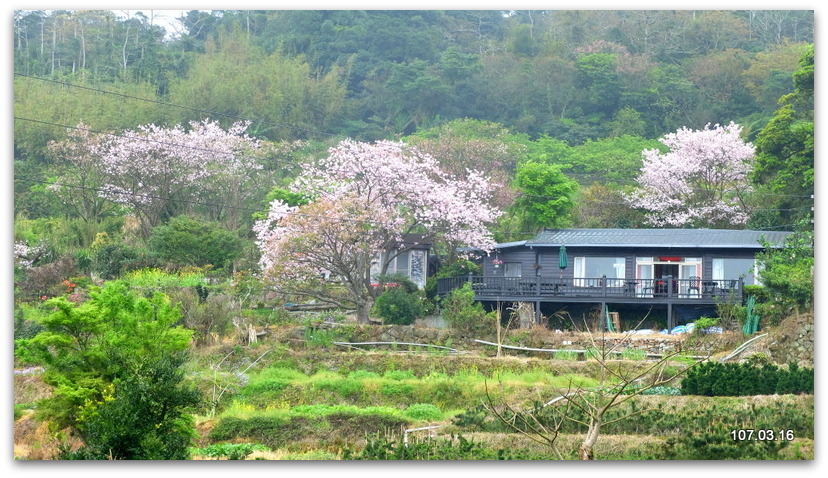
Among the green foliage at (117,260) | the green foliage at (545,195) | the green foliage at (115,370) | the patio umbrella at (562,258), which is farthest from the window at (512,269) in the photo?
the green foliage at (115,370)

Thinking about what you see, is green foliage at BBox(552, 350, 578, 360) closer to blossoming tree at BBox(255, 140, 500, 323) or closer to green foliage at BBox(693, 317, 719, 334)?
green foliage at BBox(693, 317, 719, 334)

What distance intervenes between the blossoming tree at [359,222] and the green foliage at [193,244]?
3.85ft

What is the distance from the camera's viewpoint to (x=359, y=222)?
25516 mm

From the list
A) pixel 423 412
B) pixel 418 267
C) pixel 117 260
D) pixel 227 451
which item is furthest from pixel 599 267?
pixel 227 451

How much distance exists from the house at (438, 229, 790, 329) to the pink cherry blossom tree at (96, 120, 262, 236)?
9447 mm

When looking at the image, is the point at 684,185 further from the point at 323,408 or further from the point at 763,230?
the point at 323,408

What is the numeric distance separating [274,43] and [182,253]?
62.5 ft

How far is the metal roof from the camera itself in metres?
25.2

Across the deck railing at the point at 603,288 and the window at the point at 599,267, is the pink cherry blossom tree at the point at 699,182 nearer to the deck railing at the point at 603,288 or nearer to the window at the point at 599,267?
the window at the point at 599,267

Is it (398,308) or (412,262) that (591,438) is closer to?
(398,308)

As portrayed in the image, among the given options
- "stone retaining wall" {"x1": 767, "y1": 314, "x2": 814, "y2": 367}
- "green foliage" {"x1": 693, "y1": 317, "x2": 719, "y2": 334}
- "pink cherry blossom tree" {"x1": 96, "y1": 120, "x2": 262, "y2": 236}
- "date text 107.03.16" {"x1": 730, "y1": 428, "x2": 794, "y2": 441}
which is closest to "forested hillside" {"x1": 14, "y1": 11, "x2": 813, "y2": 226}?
"pink cherry blossom tree" {"x1": 96, "y1": 120, "x2": 262, "y2": 236}

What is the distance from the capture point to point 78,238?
29.3 meters

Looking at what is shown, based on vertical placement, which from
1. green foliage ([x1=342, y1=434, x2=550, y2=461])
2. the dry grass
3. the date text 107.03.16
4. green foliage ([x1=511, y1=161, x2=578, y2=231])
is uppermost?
green foliage ([x1=511, y1=161, x2=578, y2=231])

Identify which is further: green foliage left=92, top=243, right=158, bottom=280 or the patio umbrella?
green foliage left=92, top=243, right=158, bottom=280
